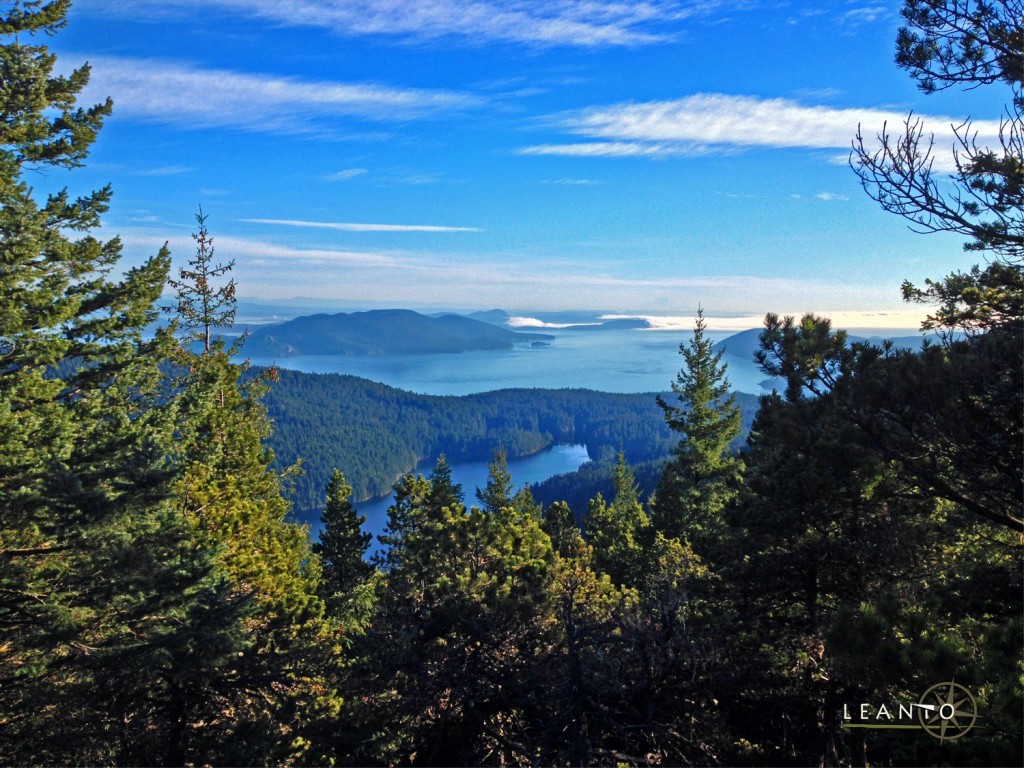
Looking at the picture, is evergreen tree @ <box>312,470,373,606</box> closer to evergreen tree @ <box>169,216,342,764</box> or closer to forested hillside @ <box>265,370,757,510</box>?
evergreen tree @ <box>169,216,342,764</box>

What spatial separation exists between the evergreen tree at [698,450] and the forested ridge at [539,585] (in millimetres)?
9087

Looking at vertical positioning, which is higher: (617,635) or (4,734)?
(617,635)

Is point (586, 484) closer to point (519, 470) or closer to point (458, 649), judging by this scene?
point (519, 470)

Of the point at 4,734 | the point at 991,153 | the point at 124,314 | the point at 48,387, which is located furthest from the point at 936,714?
the point at 124,314

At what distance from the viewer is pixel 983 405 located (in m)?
5.66

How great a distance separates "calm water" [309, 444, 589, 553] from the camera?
410 feet

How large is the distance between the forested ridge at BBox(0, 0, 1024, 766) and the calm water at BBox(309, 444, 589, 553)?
103m

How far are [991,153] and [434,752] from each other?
910cm

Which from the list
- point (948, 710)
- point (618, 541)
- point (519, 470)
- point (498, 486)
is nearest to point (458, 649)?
point (948, 710)

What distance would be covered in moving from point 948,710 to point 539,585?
5391mm

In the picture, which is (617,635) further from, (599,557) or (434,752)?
(599,557)

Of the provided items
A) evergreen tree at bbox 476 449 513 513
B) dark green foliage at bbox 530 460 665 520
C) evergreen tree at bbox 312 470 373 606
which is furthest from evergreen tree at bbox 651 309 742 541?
dark green foliage at bbox 530 460 665 520

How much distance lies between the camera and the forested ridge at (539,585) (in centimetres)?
570

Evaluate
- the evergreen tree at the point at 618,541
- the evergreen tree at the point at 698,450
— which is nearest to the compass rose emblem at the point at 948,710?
the evergreen tree at the point at 618,541
